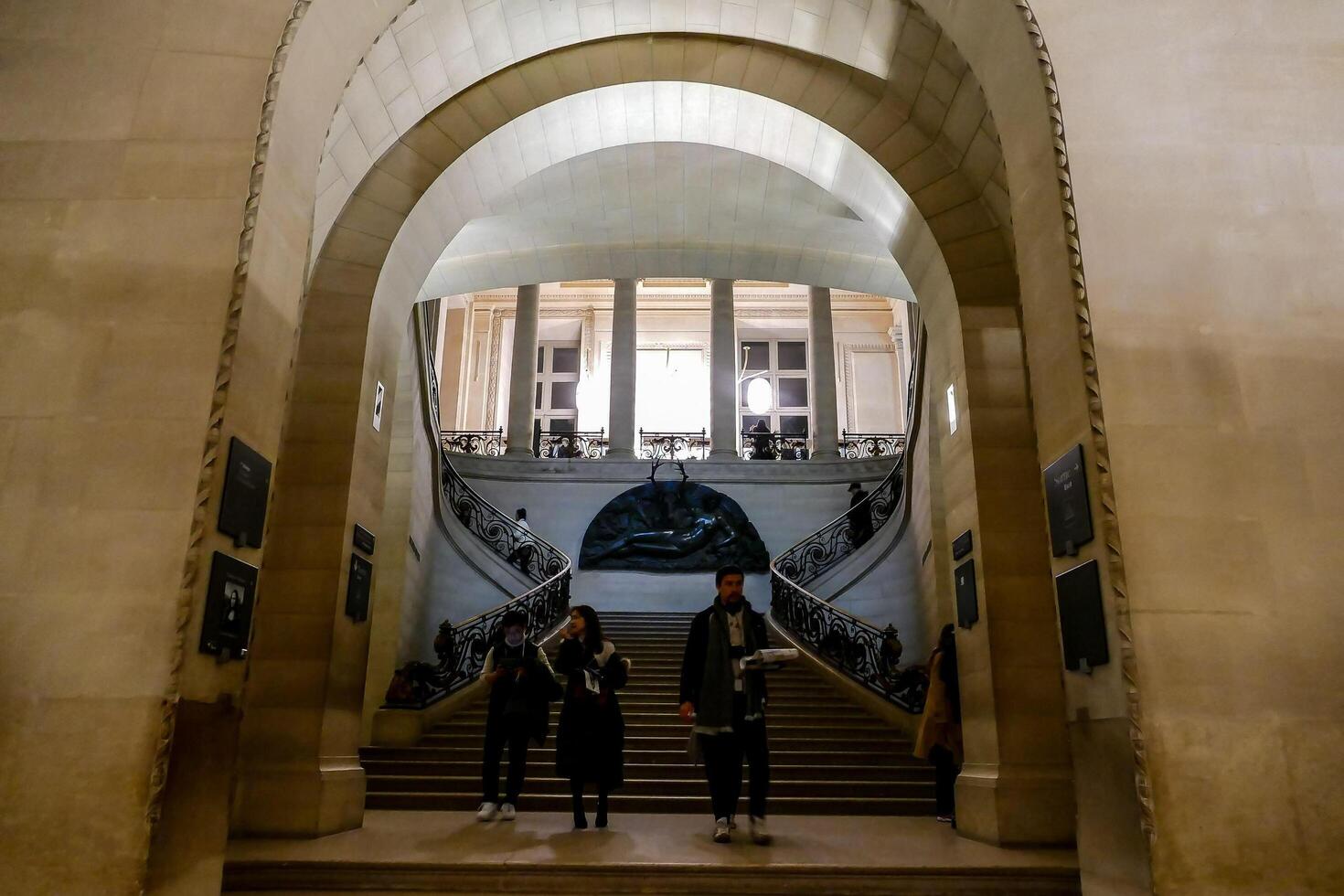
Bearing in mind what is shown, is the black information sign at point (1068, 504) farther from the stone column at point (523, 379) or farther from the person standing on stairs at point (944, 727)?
the stone column at point (523, 379)

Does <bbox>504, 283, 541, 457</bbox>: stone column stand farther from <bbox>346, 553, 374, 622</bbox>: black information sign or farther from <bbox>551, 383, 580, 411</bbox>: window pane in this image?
<bbox>346, 553, 374, 622</bbox>: black information sign

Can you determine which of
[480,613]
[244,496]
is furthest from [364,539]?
[480,613]

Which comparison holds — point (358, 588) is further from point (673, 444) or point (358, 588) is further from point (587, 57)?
point (673, 444)

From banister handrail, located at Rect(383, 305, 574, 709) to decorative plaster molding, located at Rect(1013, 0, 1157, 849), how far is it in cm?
483

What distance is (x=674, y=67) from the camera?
22.8ft

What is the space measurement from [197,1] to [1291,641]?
17.9 ft

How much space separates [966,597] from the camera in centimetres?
586

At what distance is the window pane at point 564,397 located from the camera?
25.0m

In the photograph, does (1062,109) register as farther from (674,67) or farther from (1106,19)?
(674,67)

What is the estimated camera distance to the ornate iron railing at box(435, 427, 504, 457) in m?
20.0

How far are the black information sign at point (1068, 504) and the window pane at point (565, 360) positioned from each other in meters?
22.0

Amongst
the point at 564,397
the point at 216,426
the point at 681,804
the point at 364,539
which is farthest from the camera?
the point at 564,397

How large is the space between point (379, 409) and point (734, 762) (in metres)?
3.55

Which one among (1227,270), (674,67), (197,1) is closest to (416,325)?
(674,67)
